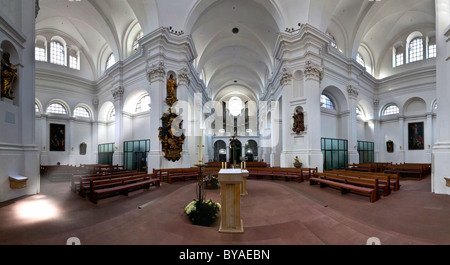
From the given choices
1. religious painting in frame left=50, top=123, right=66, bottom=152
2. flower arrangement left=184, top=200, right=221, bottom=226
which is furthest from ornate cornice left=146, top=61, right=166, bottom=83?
religious painting in frame left=50, top=123, right=66, bottom=152

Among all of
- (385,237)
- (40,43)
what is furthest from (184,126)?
(40,43)

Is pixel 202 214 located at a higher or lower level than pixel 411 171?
higher

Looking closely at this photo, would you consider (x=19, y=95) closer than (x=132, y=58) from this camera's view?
Yes

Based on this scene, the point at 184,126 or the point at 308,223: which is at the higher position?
the point at 184,126

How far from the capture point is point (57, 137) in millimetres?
17500

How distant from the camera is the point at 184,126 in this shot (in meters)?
12.9

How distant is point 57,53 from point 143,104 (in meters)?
10.5

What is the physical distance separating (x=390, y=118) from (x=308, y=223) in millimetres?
21488

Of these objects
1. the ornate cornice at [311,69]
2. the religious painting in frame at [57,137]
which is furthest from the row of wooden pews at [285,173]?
the religious painting in frame at [57,137]

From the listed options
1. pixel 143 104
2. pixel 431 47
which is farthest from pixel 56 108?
pixel 431 47

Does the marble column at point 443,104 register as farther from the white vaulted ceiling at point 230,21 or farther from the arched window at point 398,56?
the arched window at point 398,56

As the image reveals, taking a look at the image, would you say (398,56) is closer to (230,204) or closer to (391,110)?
(391,110)

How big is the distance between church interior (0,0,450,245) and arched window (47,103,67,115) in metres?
0.08
